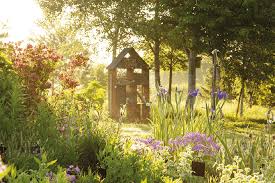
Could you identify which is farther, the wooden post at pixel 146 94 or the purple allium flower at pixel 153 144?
the wooden post at pixel 146 94

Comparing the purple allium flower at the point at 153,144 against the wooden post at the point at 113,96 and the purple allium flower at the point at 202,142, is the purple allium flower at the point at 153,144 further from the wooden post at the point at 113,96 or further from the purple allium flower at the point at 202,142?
the wooden post at the point at 113,96

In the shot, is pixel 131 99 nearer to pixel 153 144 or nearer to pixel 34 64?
pixel 34 64

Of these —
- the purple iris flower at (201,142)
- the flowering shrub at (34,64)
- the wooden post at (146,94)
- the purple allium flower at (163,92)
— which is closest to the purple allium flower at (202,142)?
the purple iris flower at (201,142)

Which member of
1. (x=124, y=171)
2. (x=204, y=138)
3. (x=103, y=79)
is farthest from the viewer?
(x=103, y=79)

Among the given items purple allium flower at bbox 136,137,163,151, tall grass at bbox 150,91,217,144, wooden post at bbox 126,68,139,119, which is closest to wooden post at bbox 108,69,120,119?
wooden post at bbox 126,68,139,119

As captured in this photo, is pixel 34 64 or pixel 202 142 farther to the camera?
pixel 34 64

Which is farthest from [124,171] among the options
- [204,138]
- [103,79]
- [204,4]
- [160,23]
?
[103,79]

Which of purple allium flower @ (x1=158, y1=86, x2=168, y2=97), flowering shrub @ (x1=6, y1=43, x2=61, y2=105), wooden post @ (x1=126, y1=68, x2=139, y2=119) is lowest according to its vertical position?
wooden post @ (x1=126, y1=68, x2=139, y2=119)

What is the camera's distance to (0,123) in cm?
620

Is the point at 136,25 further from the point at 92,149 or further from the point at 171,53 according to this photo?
the point at 92,149

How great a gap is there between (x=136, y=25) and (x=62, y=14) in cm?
647

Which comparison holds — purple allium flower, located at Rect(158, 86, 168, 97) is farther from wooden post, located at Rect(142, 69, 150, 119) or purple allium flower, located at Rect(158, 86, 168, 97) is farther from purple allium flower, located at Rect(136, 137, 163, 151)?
wooden post, located at Rect(142, 69, 150, 119)

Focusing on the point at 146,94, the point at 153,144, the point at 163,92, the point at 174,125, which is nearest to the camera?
the point at 153,144

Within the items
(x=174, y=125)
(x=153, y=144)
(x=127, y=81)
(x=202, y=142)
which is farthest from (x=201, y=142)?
(x=127, y=81)
